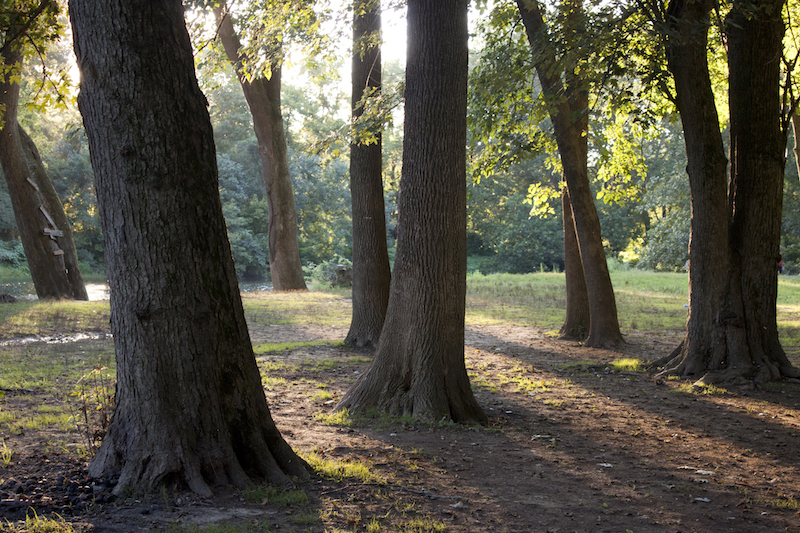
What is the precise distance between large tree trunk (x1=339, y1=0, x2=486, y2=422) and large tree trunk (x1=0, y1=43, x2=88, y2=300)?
42.2 ft

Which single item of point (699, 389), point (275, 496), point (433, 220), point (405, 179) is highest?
point (405, 179)

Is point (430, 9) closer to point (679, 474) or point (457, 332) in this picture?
point (457, 332)

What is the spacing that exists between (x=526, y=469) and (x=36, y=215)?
14.9 meters

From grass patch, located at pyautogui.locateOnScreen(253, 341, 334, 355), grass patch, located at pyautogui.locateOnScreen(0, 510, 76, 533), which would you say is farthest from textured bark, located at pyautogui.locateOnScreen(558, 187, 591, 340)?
grass patch, located at pyautogui.locateOnScreen(0, 510, 76, 533)

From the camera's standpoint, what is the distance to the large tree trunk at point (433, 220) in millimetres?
5957

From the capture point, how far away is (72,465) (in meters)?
4.00

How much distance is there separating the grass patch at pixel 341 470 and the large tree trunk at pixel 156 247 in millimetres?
656

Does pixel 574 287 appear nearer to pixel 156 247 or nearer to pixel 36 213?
pixel 156 247

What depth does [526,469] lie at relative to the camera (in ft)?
15.8

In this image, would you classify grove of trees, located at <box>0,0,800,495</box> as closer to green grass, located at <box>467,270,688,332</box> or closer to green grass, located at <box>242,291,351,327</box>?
green grass, located at <box>467,270,688,332</box>

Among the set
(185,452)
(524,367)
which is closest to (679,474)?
(185,452)

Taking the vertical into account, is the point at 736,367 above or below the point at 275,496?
above

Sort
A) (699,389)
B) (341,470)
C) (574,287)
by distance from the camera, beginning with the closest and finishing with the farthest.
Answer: (341,470), (699,389), (574,287)

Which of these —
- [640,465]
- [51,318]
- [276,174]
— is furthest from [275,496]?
[276,174]
